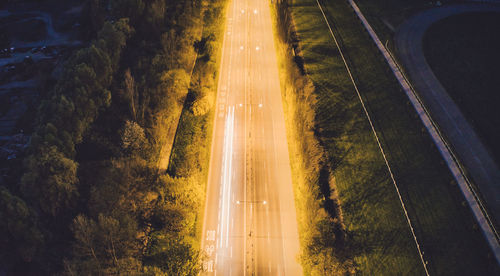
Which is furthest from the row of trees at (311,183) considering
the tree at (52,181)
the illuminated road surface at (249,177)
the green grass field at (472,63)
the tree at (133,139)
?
the tree at (52,181)

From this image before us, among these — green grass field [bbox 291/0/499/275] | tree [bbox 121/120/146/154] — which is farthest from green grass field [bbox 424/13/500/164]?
tree [bbox 121/120/146/154]

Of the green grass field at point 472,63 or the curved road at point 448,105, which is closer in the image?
the curved road at point 448,105

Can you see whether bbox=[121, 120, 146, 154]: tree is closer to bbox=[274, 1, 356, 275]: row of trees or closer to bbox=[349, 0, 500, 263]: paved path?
bbox=[274, 1, 356, 275]: row of trees

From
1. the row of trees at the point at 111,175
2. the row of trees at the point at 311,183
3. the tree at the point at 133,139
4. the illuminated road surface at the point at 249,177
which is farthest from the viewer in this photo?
the tree at the point at 133,139

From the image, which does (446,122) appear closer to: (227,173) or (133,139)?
(227,173)

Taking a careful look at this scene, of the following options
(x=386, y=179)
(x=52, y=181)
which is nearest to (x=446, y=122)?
(x=386, y=179)

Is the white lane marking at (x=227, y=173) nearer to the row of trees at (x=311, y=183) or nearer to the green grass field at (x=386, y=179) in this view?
the row of trees at (x=311, y=183)

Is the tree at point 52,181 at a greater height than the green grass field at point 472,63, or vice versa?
the green grass field at point 472,63
